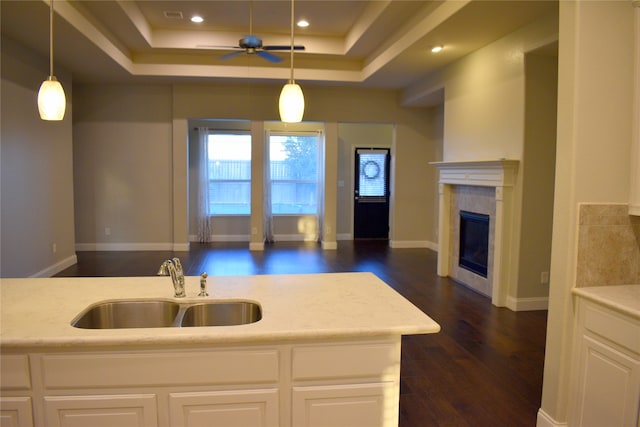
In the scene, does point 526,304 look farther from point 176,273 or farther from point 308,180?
point 308,180

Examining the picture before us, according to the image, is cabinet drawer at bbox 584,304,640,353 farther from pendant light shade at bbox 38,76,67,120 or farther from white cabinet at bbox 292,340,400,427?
pendant light shade at bbox 38,76,67,120

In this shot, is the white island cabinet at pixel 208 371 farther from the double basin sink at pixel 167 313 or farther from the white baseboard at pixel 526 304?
A: the white baseboard at pixel 526 304

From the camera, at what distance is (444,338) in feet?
12.9

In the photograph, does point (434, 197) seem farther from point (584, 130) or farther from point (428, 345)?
point (584, 130)

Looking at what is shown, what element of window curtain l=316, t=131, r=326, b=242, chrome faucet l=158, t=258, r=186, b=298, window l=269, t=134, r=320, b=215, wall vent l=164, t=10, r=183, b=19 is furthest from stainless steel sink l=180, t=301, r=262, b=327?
window l=269, t=134, r=320, b=215

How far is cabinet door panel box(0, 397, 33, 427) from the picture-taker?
1.67 metres

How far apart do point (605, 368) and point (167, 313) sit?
2.08m

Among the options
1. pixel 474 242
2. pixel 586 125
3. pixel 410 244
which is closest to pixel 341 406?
pixel 586 125

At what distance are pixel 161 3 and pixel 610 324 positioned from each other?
561 centimetres

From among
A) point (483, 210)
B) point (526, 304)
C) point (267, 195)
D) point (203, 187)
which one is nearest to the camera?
point (526, 304)

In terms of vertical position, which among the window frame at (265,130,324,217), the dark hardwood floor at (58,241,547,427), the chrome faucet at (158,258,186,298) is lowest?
the dark hardwood floor at (58,241,547,427)

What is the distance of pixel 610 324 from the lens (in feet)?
6.88

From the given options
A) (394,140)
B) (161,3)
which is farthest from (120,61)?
(394,140)

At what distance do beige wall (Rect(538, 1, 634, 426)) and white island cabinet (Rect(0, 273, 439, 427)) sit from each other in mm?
998
